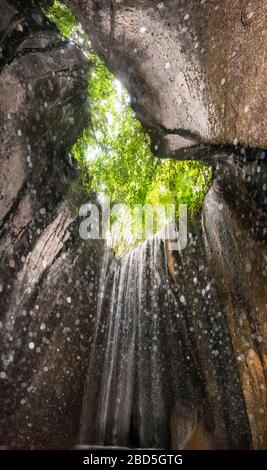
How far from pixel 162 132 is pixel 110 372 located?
2.85 m

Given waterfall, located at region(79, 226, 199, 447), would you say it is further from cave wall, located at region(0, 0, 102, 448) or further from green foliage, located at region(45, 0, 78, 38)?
green foliage, located at region(45, 0, 78, 38)

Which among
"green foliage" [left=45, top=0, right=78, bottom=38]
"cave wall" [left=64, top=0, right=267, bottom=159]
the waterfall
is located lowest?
the waterfall

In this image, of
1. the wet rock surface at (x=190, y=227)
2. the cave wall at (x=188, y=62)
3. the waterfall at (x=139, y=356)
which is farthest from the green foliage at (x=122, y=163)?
the cave wall at (x=188, y=62)

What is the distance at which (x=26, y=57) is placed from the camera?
12.9ft

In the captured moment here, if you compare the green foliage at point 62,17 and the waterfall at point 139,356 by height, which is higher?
the green foliage at point 62,17

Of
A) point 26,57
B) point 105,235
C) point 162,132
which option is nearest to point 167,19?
point 162,132

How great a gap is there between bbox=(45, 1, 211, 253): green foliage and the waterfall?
614 millimetres

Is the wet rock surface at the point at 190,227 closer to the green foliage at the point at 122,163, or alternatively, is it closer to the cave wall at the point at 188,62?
the cave wall at the point at 188,62

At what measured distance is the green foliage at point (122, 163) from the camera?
489cm

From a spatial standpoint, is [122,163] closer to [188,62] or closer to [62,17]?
[62,17]

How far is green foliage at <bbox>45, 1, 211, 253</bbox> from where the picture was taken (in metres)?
4.89

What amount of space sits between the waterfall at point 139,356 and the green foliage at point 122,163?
614 mm

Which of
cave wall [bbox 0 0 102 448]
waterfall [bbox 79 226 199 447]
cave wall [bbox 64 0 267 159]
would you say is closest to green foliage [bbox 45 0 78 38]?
cave wall [bbox 0 0 102 448]

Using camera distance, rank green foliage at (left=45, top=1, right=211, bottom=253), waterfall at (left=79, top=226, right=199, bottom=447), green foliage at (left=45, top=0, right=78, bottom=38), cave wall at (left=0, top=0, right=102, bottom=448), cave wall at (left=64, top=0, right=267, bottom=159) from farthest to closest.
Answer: waterfall at (left=79, top=226, right=199, bottom=447) → green foliage at (left=45, top=1, right=211, bottom=253) → green foliage at (left=45, top=0, right=78, bottom=38) → cave wall at (left=0, top=0, right=102, bottom=448) → cave wall at (left=64, top=0, right=267, bottom=159)
